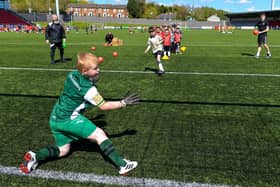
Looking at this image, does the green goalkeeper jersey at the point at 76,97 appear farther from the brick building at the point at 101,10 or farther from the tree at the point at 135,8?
the brick building at the point at 101,10

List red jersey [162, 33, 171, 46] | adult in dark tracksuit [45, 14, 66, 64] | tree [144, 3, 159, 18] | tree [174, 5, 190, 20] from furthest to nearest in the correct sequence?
tree [174, 5, 190, 20], tree [144, 3, 159, 18], red jersey [162, 33, 171, 46], adult in dark tracksuit [45, 14, 66, 64]

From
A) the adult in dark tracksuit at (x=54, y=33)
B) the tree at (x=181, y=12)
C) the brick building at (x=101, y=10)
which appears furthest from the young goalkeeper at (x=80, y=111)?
the brick building at (x=101, y=10)

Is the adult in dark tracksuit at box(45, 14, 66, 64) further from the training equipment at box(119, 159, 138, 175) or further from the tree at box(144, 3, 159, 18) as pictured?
the tree at box(144, 3, 159, 18)

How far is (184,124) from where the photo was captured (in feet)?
17.2

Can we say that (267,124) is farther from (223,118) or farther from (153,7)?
(153,7)

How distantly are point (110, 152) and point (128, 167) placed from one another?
300mm

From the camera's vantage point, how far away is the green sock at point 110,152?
11.5ft

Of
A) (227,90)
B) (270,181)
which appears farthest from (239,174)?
(227,90)

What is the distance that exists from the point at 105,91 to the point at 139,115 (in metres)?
2.17

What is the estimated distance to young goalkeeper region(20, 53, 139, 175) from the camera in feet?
10.9

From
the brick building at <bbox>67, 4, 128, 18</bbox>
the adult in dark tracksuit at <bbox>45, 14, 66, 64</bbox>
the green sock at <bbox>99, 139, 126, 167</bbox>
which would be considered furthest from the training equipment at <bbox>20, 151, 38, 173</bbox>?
the brick building at <bbox>67, 4, 128, 18</bbox>

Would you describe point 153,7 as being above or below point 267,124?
above

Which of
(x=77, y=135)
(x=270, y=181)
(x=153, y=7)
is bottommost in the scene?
(x=270, y=181)

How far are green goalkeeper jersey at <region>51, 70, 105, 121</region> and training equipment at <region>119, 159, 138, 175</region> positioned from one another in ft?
2.76
